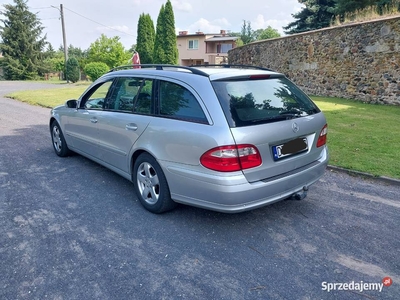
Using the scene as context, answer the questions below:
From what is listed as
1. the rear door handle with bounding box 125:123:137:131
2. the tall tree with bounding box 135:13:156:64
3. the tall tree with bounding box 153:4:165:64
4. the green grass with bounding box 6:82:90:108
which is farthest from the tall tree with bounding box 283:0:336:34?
the rear door handle with bounding box 125:123:137:131

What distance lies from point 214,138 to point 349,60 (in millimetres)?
11512

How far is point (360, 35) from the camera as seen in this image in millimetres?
11391

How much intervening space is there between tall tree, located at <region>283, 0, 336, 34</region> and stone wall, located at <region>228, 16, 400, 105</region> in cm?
849

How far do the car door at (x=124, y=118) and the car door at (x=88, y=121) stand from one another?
187 mm

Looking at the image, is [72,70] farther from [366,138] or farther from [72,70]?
[366,138]

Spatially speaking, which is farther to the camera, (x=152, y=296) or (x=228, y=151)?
(x=228, y=151)

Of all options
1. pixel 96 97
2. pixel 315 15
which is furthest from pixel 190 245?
pixel 315 15

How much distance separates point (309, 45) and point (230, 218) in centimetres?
1285

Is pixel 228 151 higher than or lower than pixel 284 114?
lower

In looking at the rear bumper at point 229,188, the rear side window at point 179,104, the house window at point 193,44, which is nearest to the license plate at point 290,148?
the rear bumper at point 229,188

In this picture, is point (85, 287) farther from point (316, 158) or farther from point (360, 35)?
point (360, 35)

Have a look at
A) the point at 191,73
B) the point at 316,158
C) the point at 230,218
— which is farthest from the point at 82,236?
the point at 316,158

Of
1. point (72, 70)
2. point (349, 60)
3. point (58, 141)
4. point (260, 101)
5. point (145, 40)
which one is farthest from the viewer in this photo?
point (145, 40)

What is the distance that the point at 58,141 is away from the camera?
5.55m
